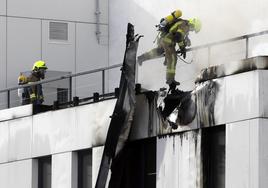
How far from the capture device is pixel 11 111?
1864 inches

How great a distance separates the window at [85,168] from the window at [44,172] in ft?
4.92

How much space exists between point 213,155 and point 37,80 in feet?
38.0

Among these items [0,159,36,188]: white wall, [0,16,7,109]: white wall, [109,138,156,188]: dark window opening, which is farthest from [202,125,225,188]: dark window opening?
[0,16,7,109]: white wall

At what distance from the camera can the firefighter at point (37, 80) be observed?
156 feet

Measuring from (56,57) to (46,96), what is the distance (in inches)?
99.7

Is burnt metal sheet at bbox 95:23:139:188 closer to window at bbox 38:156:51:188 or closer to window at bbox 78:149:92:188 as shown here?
window at bbox 78:149:92:188

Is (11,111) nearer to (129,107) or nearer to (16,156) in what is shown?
(16,156)

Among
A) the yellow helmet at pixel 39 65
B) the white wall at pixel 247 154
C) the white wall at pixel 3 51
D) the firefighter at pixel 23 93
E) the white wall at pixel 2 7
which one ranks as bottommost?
the white wall at pixel 247 154

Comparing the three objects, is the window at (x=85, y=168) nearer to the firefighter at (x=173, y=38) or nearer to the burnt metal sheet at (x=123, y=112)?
the burnt metal sheet at (x=123, y=112)

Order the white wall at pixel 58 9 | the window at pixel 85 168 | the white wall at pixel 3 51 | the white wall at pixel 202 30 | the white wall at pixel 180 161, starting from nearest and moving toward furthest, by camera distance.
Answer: the white wall at pixel 180 161
the white wall at pixel 202 30
the window at pixel 85 168
the white wall at pixel 3 51
the white wall at pixel 58 9

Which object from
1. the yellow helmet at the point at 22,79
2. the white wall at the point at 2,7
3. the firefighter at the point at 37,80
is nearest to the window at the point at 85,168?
the firefighter at the point at 37,80

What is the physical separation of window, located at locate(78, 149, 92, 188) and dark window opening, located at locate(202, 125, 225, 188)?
21.4ft

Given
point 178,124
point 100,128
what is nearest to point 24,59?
point 100,128

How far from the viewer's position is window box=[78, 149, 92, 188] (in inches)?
1757
